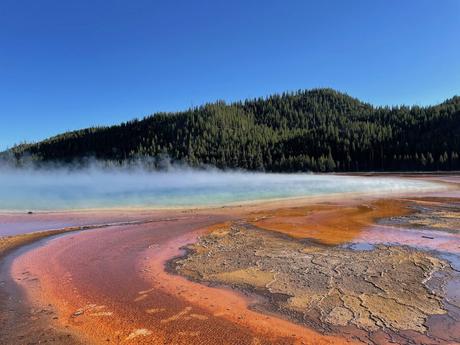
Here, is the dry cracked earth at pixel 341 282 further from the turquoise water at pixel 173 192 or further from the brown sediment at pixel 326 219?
the turquoise water at pixel 173 192

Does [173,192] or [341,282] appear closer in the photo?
[341,282]

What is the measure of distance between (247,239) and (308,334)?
8025 millimetres

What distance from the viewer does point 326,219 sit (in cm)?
1998

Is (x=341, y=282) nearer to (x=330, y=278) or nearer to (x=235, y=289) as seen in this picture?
(x=330, y=278)

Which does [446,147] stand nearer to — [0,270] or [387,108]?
[387,108]

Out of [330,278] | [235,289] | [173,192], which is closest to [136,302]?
[235,289]

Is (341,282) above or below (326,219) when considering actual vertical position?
below

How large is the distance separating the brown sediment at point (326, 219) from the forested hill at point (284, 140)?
72594 mm

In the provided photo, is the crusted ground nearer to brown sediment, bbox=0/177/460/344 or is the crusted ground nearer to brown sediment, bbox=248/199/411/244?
brown sediment, bbox=0/177/460/344

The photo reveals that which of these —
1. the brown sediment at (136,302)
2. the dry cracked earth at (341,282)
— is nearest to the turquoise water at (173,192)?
the brown sediment at (136,302)

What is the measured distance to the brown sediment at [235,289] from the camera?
269 inches

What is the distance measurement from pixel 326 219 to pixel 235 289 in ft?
39.0

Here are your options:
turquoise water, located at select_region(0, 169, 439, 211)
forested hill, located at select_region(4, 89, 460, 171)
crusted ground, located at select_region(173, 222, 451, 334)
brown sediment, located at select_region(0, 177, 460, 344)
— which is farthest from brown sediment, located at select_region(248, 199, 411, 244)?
forested hill, located at select_region(4, 89, 460, 171)

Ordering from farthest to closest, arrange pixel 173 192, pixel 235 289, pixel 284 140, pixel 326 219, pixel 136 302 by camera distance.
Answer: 1. pixel 284 140
2. pixel 173 192
3. pixel 326 219
4. pixel 235 289
5. pixel 136 302
